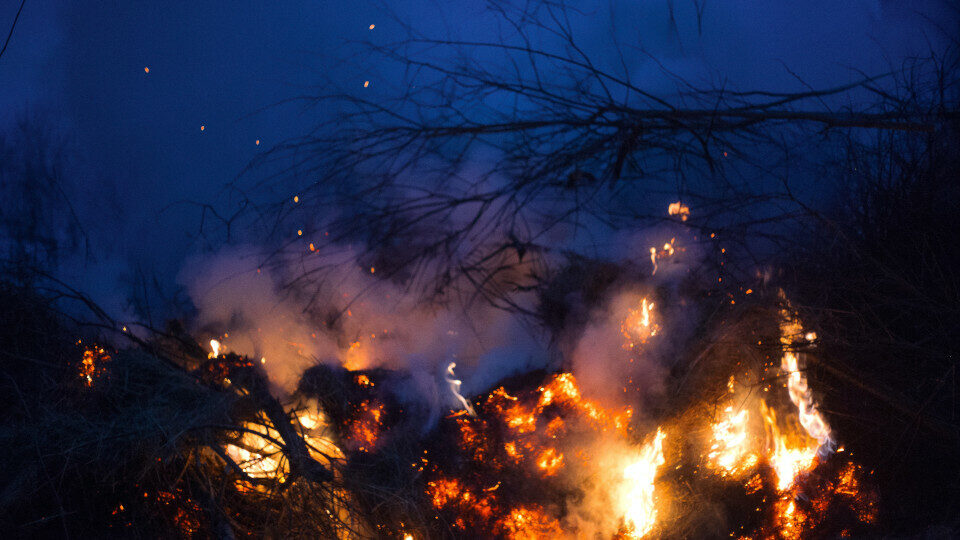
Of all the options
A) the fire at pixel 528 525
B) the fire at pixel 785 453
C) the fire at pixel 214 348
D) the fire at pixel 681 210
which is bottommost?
the fire at pixel 528 525

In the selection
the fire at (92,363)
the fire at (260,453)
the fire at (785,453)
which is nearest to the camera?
the fire at (260,453)

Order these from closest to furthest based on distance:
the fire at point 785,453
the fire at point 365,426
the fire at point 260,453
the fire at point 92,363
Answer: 1. the fire at point 260,453
2. the fire at point 365,426
3. the fire at point 785,453
4. the fire at point 92,363

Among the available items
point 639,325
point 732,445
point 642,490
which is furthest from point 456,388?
point 732,445

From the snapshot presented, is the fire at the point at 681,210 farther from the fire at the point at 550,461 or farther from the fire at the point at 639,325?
the fire at the point at 550,461

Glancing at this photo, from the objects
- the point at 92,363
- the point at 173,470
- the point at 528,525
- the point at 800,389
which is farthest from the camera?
the point at 92,363

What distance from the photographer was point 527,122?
3604 millimetres

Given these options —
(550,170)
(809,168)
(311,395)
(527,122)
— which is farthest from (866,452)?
(311,395)

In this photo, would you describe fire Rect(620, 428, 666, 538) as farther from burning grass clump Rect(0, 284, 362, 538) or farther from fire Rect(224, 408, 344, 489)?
fire Rect(224, 408, 344, 489)

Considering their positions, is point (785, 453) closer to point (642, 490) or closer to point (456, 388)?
point (642, 490)

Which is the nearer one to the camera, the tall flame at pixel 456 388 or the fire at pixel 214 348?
the tall flame at pixel 456 388

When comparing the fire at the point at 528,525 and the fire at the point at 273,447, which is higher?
the fire at the point at 273,447

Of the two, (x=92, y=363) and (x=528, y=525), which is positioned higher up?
(x=92, y=363)

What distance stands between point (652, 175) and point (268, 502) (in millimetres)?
3259

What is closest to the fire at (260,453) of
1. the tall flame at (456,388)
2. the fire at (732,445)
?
the tall flame at (456,388)
